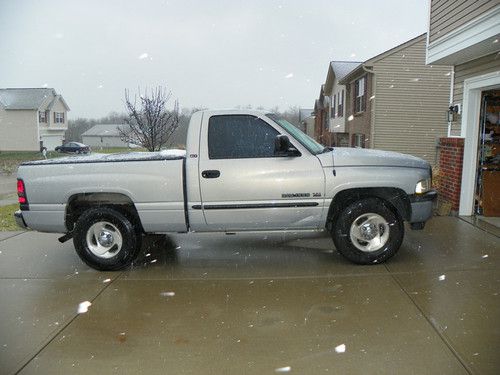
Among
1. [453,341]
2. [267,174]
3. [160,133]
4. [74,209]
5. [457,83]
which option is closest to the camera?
[453,341]

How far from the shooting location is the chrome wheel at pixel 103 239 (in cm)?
579

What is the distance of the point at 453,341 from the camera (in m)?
3.69

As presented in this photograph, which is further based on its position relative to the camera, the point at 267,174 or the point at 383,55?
the point at 383,55

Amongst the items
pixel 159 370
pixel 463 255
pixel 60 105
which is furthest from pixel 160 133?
pixel 60 105

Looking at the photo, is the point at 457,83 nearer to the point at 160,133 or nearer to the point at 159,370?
the point at 159,370

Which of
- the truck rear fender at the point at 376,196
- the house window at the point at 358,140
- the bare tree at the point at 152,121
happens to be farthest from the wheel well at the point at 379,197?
the house window at the point at 358,140

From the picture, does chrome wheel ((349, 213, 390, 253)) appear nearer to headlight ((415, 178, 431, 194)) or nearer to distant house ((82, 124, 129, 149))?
headlight ((415, 178, 431, 194))

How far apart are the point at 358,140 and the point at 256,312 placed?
20.7 metres

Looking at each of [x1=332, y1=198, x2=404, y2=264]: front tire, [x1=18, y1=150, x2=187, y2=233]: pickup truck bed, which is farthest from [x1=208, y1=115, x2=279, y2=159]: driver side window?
[x1=332, y1=198, x2=404, y2=264]: front tire

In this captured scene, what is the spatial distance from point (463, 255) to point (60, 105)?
107ft

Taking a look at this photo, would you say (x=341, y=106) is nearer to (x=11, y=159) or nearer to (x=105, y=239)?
(x=11, y=159)

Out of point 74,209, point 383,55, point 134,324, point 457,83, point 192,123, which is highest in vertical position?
point 383,55

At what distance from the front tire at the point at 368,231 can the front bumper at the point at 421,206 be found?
19 centimetres

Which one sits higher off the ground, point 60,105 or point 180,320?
point 60,105
